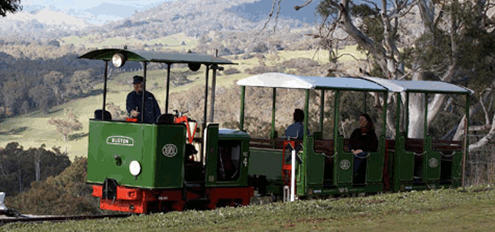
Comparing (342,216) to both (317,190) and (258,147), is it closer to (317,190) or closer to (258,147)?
(317,190)

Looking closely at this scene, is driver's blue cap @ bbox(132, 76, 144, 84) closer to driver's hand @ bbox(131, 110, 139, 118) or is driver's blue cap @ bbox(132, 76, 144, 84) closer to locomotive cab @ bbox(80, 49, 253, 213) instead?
locomotive cab @ bbox(80, 49, 253, 213)

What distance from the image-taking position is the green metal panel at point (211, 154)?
1323cm

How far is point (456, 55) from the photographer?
98.5ft

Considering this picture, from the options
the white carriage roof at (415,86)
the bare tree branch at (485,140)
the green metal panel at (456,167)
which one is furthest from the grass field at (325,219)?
the bare tree branch at (485,140)

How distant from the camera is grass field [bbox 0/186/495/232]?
10.3 metres

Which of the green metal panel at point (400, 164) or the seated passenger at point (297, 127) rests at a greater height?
the seated passenger at point (297, 127)

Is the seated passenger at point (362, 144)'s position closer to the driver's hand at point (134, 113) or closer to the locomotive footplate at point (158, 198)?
the locomotive footplate at point (158, 198)

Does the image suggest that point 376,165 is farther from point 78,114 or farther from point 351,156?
point 78,114

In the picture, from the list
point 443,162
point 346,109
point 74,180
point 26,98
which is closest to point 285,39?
point 26,98

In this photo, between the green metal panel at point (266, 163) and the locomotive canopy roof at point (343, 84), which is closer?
the locomotive canopy roof at point (343, 84)

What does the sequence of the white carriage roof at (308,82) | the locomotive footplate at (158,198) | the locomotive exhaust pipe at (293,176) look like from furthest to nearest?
the white carriage roof at (308,82)
the locomotive exhaust pipe at (293,176)
the locomotive footplate at (158,198)

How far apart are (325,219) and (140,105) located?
3828mm

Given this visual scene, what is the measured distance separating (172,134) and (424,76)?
2015cm

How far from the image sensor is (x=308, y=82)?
1434 centimetres
